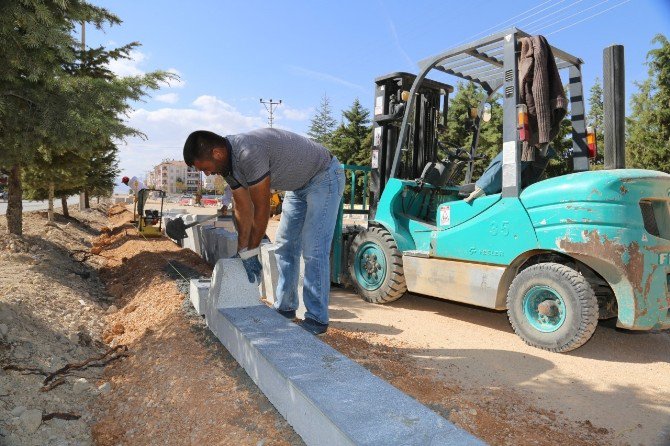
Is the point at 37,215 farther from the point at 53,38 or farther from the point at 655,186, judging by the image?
the point at 655,186

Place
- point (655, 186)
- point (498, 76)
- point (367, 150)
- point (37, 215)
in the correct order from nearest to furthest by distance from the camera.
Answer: point (655, 186)
point (498, 76)
point (37, 215)
point (367, 150)

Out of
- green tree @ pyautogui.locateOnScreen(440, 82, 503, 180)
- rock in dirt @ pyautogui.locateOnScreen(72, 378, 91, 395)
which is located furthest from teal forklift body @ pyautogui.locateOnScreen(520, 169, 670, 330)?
green tree @ pyautogui.locateOnScreen(440, 82, 503, 180)

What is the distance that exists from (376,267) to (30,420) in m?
4.02

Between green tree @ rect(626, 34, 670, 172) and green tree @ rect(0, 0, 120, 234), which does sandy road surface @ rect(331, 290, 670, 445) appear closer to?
green tree @ rect(0, 0, 120, 234)

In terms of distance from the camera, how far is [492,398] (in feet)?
10.5

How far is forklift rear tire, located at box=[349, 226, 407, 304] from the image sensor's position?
5.67 meters

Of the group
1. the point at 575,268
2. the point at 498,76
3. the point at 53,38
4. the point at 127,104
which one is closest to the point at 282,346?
the point at 575,268

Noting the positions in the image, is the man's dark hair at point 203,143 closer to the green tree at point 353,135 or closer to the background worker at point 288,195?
the background worker at point 288,195

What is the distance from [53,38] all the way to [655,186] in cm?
589

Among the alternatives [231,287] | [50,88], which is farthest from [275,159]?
[50,88]

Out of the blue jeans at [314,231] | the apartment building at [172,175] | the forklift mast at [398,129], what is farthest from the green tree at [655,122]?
the apartment building at [172,175]

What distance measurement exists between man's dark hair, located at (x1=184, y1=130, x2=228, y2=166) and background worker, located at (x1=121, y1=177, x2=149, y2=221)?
9937mm

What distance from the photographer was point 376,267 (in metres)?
5.94

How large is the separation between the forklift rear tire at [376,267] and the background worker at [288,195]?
75.7 inches
